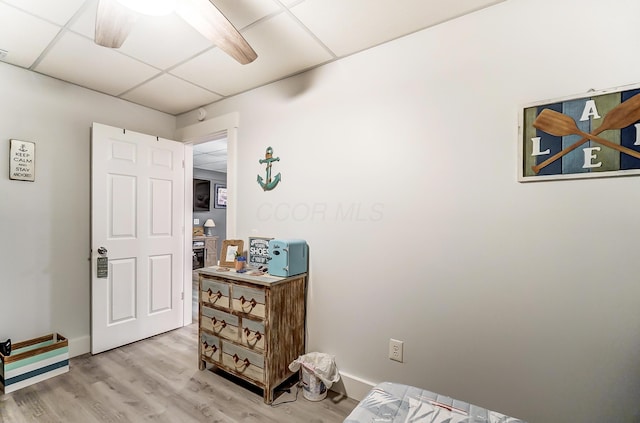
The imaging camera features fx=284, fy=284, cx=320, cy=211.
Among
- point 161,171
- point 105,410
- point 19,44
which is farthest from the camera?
point 161,171

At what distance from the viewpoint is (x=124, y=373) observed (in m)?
2.25

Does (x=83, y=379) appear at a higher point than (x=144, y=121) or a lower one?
lower

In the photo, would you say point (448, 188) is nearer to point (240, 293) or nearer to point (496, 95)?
point (496, 95)

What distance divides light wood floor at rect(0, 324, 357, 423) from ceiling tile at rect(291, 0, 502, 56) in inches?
96.2

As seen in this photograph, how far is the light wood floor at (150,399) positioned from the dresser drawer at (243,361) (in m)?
0.15

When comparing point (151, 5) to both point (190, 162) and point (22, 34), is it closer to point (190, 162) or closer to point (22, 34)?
point (22, 34)

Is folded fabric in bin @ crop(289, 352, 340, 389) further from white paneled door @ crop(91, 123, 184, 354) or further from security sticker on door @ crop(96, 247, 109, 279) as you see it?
security sticker on door @ crop(96, 247, 109, 279)

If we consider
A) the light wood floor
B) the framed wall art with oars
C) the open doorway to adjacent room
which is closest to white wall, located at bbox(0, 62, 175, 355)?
the light wood floor

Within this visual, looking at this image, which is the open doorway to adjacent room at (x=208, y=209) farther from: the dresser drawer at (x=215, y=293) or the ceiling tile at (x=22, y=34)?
the dresser drawer at (x=215, y=293)

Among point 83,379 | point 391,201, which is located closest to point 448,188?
point 391,201

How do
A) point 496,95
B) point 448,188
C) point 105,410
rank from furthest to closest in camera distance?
point 105,410
point 448,188
point 496,95

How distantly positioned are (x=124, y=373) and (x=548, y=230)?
3066 millimetres

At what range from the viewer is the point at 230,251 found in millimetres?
2463

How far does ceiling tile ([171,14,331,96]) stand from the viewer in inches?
71.1
